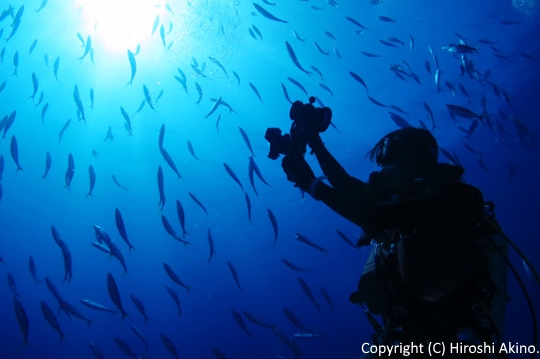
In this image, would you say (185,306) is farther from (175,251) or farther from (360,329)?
(360,329)

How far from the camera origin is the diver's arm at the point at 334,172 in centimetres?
227

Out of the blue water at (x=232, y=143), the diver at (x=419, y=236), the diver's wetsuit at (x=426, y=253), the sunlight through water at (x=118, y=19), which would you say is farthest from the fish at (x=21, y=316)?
the sunlight through water at (x=118, y=19)

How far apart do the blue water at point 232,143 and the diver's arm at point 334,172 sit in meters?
1.62

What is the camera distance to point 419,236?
188 centimetres

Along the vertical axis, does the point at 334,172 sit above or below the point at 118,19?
below

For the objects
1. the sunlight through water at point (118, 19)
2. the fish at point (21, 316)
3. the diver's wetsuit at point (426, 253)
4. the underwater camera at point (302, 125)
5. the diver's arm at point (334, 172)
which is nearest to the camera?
the diver's wetsuit at point (426, 253)

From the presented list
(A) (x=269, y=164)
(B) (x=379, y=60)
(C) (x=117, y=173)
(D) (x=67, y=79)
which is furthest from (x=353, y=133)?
(C) (x=117, y=173)

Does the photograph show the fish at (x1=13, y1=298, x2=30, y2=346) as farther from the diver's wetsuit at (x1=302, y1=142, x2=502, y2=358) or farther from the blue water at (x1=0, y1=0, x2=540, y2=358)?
the diver's wetsuit at (x1=302, y1=142, x2=502, y2=358)

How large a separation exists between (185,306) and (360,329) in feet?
97.4

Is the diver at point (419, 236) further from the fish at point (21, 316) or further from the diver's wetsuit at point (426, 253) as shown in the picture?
the fish at point (21, 316)

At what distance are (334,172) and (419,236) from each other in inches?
29.9

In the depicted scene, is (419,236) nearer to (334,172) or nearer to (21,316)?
(334,172)

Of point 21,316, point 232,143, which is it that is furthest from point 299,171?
point 232,143

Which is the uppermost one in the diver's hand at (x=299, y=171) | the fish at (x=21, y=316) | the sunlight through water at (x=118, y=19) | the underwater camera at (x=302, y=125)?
the sunlight through water at (x=118, y=19)
